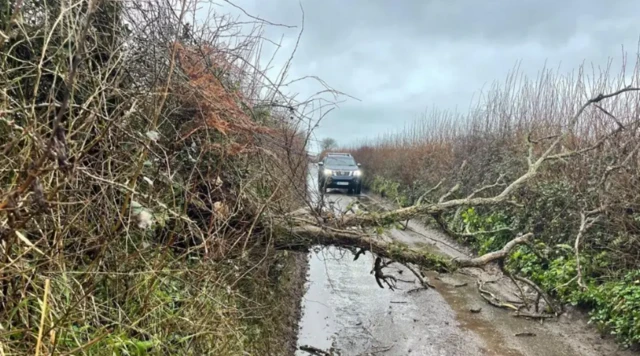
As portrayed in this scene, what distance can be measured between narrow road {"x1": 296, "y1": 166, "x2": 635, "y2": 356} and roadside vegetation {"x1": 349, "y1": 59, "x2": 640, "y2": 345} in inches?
21.2

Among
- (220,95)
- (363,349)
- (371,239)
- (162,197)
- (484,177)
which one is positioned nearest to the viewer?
(162,197)

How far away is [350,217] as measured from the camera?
16.9 ft

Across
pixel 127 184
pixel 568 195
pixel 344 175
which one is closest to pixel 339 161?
pixel 344 175

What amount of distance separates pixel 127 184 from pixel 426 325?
5.24 metres

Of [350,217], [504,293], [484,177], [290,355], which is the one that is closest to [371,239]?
[350,217]

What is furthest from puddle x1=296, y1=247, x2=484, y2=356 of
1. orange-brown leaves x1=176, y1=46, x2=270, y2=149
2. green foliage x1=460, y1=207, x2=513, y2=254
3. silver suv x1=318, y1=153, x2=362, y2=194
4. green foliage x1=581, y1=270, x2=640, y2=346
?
silver suv x1=318, y1=153, x2=362, y2=194

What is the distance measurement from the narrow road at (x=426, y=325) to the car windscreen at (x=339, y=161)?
1488 centimetres

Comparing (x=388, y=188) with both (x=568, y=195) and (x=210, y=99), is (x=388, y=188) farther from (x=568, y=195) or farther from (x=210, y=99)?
(x=210, y=99)

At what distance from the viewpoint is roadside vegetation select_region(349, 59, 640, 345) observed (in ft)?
21.5

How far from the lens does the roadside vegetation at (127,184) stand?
2.09 metres

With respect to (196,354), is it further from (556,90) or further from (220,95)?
(556,90)

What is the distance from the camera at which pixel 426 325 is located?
6.77 m

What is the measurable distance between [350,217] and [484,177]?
350 inches

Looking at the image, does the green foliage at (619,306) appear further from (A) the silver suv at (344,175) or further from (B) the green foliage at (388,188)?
(A) the silver suv at (344,175)
